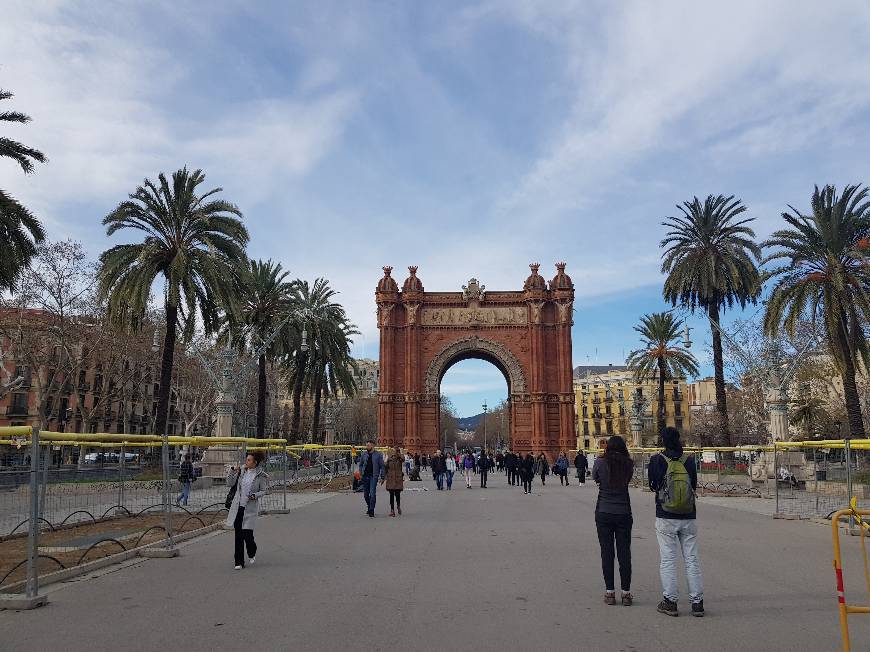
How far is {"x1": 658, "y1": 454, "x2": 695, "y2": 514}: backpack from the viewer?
6594 millimetres

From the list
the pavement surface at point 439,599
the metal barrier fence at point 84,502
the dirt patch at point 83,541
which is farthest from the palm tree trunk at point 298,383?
the pavement surface at point 439,599

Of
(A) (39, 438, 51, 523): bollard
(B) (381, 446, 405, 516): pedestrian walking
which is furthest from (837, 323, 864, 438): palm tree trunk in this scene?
(A) (39, 438, 51, 523): bollard

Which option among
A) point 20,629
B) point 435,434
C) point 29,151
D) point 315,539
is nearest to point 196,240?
point 29,151

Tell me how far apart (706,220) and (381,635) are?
3456cm

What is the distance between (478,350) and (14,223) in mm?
39802

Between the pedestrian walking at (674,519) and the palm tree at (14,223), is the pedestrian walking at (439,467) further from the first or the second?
the pedestrian walking at (674,519)

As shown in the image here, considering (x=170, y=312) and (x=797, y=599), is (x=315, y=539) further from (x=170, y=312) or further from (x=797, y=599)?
(x=170, y=312)

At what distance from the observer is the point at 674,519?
665cm

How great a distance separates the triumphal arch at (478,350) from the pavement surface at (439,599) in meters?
40.9

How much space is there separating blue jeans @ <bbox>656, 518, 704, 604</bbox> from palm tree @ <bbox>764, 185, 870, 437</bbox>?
861 inches

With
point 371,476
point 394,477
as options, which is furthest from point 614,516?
point 394,477

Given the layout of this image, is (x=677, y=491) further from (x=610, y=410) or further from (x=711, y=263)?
(x=610, y=410)

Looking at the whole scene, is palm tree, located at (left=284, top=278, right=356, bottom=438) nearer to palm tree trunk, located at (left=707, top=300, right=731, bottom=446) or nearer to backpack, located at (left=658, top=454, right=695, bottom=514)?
palm tree trunk, located at (left=707, top=300, right=731, bottom=446)

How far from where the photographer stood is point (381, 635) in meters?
5.74
